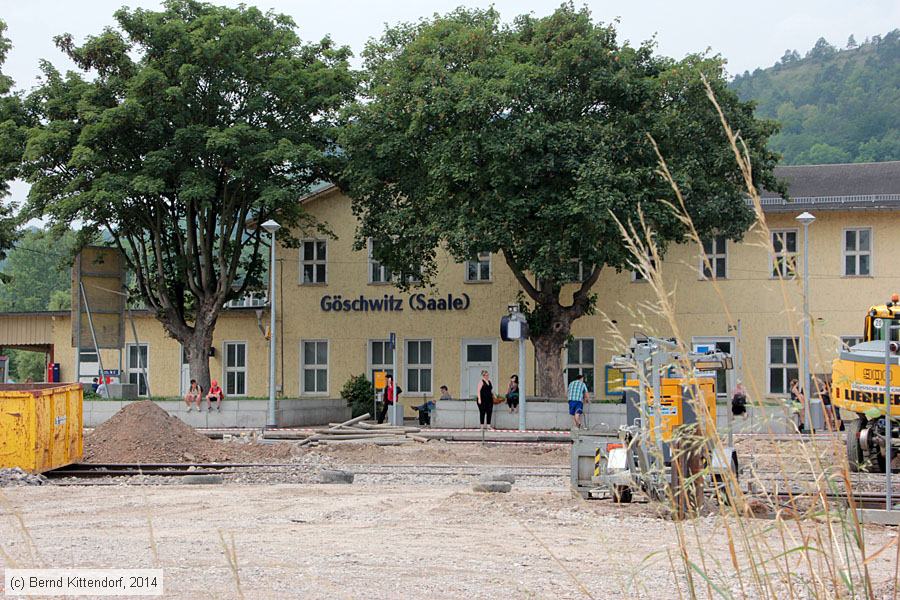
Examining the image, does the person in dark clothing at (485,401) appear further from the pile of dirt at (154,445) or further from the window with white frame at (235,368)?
the window with white frame at (235,368)

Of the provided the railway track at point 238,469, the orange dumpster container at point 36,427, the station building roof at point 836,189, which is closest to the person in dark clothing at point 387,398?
the station building roof at point 836,189

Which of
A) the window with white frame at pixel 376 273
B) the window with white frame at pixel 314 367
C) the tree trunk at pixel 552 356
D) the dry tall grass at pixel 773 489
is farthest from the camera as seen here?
the window with white frame at pixel 314 367

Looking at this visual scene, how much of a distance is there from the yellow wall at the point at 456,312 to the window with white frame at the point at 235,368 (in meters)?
0.29

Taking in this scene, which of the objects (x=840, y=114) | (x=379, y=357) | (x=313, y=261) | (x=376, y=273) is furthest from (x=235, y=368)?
(x=840, y=114)

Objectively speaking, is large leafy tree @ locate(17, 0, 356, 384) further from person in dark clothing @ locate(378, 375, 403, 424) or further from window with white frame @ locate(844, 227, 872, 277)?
window with white frame @ locate(844, 227, 872, 277)

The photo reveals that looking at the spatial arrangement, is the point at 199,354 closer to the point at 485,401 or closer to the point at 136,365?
the point at 136,365

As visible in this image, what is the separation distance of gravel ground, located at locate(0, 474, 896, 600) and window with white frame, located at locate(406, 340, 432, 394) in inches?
997

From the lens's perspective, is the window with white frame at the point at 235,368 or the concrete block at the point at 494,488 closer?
the concrete block at the point at 494,488

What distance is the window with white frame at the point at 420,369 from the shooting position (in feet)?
149

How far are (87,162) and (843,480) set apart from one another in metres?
37.6

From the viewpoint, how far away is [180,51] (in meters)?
39.7

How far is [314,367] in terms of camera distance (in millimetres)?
46719

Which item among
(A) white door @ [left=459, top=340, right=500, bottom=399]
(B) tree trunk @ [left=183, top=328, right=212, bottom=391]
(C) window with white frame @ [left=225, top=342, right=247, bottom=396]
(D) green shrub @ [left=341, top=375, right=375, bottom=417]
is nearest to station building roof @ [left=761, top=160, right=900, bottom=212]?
(A) white door @ [left=459, top=340, right=500, bottom=399]

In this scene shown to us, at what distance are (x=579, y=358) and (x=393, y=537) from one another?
104 feet
